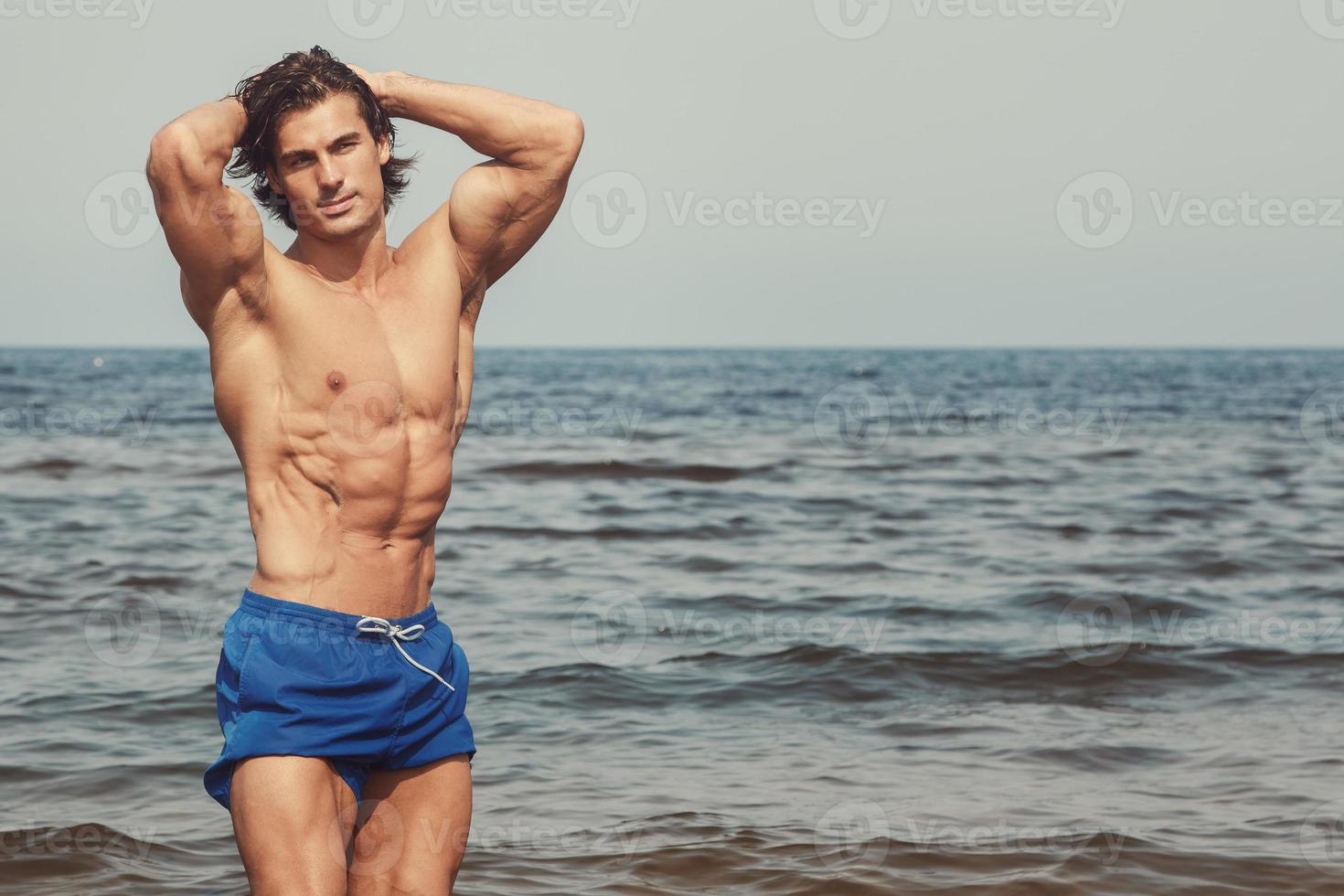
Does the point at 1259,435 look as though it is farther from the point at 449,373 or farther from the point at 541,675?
the point at 449,373

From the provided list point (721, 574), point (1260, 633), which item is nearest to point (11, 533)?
point (721, 574)

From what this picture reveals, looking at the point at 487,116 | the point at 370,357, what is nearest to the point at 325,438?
the point at 370,357

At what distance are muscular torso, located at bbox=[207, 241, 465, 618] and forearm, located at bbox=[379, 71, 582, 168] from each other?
18.3 inches

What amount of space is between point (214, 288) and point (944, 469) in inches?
644

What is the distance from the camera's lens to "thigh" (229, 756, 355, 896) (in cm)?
278

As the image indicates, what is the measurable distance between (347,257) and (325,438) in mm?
449

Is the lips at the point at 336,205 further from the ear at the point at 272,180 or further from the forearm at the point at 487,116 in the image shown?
the forearm at the point at 487,116

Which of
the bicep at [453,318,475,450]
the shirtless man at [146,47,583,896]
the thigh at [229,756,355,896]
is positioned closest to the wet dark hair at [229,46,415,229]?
the shirtless man at [146,47,583,896]

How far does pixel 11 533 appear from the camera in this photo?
12.4 m

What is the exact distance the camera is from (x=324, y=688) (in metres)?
2.88

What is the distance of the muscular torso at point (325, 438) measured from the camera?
116 inches

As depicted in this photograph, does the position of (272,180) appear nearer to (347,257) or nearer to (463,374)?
(347,257)

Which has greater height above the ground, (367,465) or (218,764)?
(367,465)

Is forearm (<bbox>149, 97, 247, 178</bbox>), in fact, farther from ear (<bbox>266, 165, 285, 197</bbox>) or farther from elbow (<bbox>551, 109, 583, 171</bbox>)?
elbow (<bbox>551, 109, 583, 171</bbox>)
